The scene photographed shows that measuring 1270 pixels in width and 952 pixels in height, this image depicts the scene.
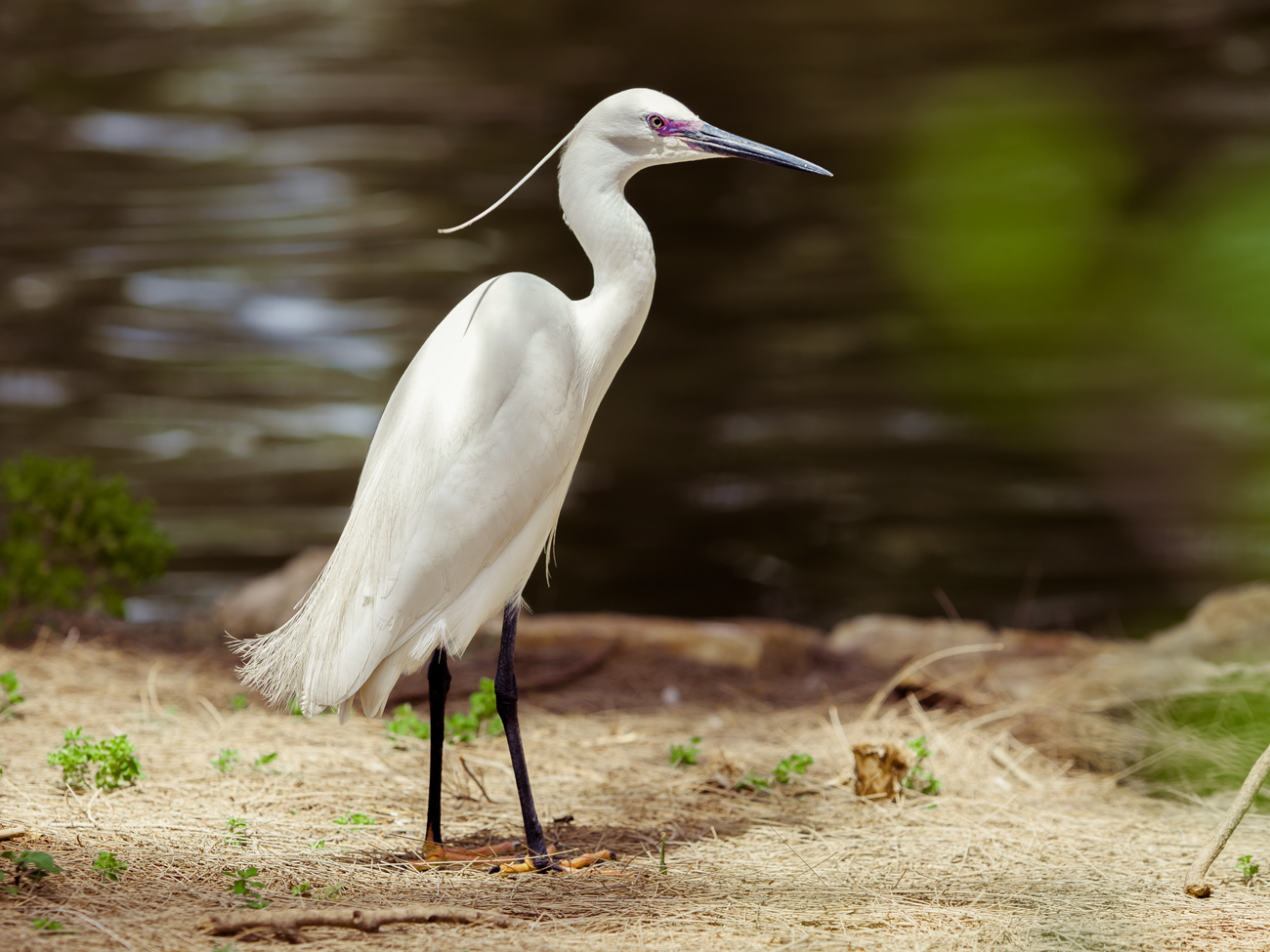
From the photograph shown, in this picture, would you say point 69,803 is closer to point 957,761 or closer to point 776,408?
point 957,761

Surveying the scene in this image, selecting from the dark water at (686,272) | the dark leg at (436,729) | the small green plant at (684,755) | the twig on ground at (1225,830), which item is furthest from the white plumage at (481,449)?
the dark water at (686,272)

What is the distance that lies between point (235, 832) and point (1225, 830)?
2.15 metres

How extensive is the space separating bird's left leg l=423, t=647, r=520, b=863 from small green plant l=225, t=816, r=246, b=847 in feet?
1.36

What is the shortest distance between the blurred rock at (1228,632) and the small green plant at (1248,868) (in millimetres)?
1325

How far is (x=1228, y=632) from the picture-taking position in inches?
159

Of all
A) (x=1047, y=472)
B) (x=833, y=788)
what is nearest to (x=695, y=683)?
(x=833, y=788)

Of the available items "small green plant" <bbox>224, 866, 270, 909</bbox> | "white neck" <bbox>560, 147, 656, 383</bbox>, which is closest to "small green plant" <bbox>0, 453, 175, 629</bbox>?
"small green plant" <bbox>224, 866, 270, 909</bbox>

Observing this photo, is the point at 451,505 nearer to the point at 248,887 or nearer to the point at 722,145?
the point at 248,887

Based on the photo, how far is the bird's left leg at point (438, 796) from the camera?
2439 millimetres

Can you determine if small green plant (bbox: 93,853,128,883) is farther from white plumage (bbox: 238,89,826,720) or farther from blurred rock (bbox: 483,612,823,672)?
blurred rock (bbox: 483,612,823,672)

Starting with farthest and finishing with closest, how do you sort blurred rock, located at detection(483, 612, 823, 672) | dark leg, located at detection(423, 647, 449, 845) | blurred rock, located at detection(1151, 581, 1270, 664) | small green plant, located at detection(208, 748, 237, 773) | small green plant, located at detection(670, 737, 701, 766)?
1. blurred rock, located at detection(483, 612, 823, 672)
2. blurred rock, located at detection(1151, 581, 1270, 664)
3. small green plant, located at detection(670, 737, 701, 766)
4. small green plant, located at detection(208, 748, 237, 773)
5. dark leg, located at detection(423, 647, 449, 845)

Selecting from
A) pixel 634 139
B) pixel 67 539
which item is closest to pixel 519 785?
pixel 634 139

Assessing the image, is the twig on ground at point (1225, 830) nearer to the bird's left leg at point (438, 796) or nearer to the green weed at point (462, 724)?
the bird's left leg at point (438, 796)

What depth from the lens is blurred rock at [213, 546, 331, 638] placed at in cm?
479
